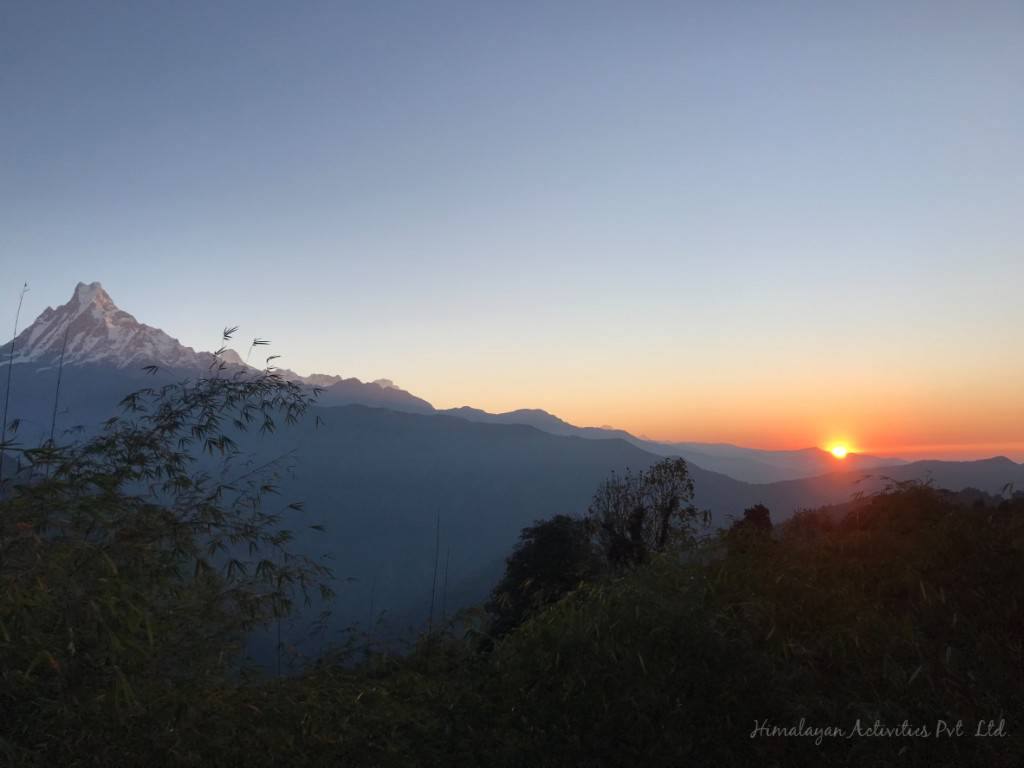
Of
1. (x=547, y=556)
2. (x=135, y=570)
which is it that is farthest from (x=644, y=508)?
(x=135, y=570)

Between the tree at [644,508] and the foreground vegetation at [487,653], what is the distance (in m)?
12.5

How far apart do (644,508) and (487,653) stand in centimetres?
1519

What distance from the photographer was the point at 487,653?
7.63 meters

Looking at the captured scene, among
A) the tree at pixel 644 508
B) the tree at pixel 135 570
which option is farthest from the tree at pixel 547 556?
the tree at pixel 135 570

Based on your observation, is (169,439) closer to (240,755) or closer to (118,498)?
(118,498)

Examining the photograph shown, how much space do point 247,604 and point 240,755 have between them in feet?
7.88

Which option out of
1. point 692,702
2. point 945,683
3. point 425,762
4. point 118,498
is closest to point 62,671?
point 118,498

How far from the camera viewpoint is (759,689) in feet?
18.9

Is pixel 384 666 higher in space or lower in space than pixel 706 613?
lower

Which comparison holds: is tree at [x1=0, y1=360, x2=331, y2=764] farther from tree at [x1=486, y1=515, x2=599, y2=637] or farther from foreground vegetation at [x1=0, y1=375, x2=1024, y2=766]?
tree at [x1=486, y1=515, x2=599, y2=637]

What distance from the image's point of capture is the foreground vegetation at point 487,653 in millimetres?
5035

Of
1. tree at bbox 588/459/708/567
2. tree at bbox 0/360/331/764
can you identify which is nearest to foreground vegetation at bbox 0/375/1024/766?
tree at bbox 0/360/331/764

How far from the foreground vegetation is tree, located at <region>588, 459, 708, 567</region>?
12.5 m

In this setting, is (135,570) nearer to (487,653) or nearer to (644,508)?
(487,653)
